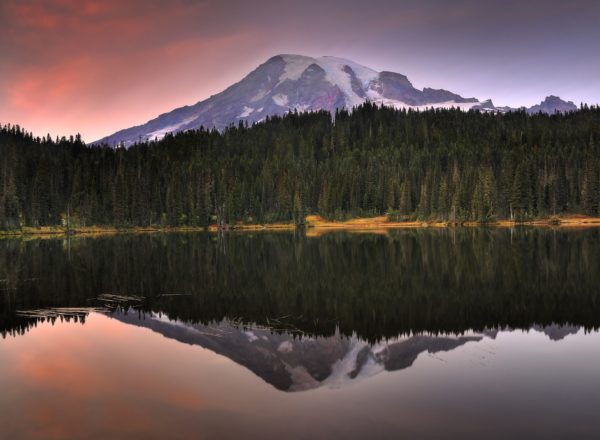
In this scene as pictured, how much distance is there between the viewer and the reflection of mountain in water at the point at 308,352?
15734mm

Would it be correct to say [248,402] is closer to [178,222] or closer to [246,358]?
[246,358]

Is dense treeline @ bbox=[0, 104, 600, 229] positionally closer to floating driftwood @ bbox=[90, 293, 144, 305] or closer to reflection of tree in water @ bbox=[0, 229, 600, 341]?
reflection of tree in water @ bbox=[0, 229, 600, 341]

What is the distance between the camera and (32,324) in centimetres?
2375

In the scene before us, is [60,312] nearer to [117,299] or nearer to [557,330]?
[117,299]

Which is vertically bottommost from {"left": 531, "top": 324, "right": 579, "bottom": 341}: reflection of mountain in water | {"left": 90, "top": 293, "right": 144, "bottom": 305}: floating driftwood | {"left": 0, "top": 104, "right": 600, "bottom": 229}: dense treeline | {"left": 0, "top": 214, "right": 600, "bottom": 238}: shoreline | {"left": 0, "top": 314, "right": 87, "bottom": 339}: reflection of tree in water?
{"left": 531, "top": 324, "right": 579, "bottom": 341}: reflection of mountain in water

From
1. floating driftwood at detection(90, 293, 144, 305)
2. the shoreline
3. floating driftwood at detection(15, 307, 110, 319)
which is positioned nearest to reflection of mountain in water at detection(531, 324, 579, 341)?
floating driftwood at detection(15, 307, 110, 319)

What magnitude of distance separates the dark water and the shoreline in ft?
332

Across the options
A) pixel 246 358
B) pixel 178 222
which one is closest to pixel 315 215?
pixel 178 222

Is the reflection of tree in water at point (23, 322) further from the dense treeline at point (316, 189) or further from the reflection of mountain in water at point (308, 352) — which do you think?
the dense treeline at point (316, 189)

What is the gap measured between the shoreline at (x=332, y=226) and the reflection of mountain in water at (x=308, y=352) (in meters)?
110

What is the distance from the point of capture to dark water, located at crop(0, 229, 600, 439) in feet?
39.9

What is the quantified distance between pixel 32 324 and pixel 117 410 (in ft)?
42.4

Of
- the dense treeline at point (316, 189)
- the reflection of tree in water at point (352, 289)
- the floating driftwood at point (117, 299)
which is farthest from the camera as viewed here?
the dense treeline at point (316, 189)

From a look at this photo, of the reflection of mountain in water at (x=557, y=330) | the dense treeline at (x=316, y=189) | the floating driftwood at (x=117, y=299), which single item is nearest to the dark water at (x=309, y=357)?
the reflection of mountain in water at (x=557, y=330)
